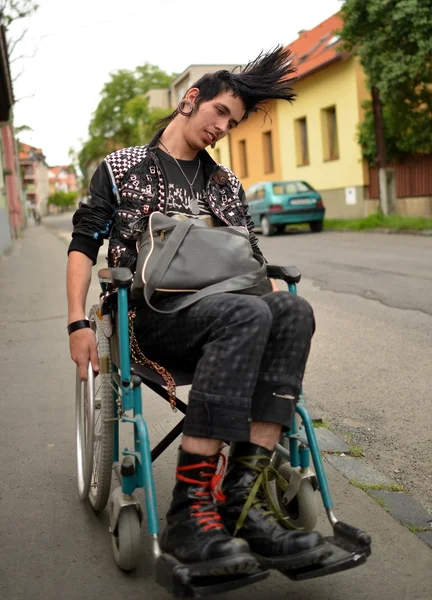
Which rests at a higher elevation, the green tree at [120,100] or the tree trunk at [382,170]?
the green tree at [120,100]

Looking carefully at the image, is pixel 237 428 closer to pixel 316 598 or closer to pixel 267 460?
pixel 267 460

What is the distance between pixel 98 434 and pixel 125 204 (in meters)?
0.89

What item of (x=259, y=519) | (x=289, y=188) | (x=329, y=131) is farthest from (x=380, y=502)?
(x=329, y=131)

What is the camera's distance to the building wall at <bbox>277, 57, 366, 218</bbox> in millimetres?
24897

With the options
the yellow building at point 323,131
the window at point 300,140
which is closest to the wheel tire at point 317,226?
the yellow building at point 323,131

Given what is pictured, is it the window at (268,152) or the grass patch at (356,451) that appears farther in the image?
the window at (268,152)

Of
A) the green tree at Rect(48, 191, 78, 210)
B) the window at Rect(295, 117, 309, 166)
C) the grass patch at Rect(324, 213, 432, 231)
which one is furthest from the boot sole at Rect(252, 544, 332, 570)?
the green tree at Rect(48, 191, 78, 210)

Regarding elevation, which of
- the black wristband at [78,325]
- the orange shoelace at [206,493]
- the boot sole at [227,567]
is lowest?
→ the boot sole at [227,567]

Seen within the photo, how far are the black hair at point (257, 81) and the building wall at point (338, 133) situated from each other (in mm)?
21537

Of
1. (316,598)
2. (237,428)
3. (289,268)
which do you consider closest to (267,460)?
(237,428)

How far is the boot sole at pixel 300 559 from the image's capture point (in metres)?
2.20

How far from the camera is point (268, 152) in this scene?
A: 33812 millimetres

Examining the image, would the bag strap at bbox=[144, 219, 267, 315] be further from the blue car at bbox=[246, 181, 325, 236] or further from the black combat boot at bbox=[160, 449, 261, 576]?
the blue car at bbox=[246, 181, 325, 236]

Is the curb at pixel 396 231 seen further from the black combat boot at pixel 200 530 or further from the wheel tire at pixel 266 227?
the black combat boot at pixel 200 530
